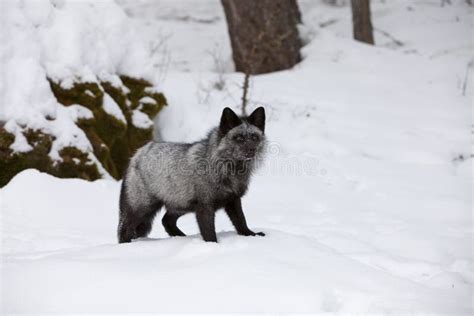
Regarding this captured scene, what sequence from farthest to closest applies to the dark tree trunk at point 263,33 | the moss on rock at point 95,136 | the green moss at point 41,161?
the dark tree trunk at point 263,33 < the moss on rock at point 95,136 < the green moss at point 41,161

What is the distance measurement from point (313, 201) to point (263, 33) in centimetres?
420

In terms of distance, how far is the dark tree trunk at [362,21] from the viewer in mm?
12812

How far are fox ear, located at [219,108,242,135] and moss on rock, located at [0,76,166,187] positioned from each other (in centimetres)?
303

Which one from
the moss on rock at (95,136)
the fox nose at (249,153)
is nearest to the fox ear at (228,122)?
the fox nose at (249,153)

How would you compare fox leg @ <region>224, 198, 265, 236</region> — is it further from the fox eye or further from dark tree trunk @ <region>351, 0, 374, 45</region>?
dark tree trunk @ <region>351, 0, 374, 45</region>

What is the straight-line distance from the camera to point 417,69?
466 inches

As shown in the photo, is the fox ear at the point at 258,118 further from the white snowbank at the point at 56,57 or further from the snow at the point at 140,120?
the snow at the point at 140,120

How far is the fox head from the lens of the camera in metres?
5.14

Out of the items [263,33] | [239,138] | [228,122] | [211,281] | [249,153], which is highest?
[228,122]

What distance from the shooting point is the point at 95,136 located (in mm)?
8625

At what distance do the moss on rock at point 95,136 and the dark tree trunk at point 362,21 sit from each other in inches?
220

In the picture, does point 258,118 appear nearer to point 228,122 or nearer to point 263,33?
point 228,122

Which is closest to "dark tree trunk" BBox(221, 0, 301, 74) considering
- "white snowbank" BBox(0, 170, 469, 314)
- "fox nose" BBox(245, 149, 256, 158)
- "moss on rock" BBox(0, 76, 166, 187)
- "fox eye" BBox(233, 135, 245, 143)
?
"moss on rock" BBox(0, 76, 166, 187)

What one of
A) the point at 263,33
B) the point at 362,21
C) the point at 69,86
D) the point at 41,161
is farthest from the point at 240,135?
the point at 362,21
